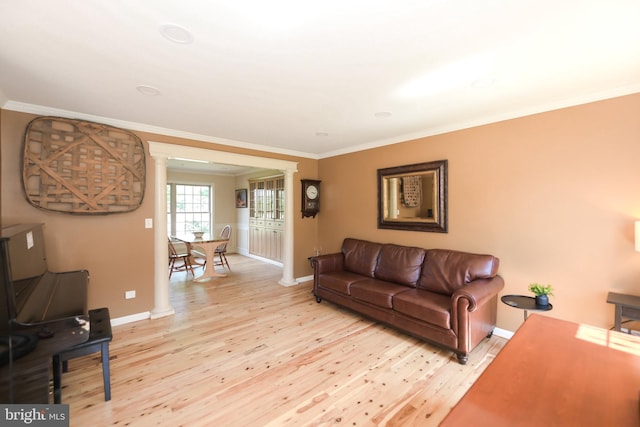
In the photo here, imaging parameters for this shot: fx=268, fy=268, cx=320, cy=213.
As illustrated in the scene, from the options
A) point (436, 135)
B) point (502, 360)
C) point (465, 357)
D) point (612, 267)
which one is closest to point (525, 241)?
point (612, 267)

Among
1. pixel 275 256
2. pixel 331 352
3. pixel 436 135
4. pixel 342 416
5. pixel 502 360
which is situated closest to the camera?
pixel 502 360

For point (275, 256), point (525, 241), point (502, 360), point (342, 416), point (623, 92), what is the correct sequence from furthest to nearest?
point (275, 256), point (525, 241), point (623, 92), point (342, 416), point (502, 360)

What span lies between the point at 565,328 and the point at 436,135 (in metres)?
2.66

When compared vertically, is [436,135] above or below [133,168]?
above

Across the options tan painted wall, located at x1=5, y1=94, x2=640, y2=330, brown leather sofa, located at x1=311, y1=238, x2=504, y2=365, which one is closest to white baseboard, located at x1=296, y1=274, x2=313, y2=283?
brown leather sofa, located at x1=311, y1=238, x2=504, y2=365

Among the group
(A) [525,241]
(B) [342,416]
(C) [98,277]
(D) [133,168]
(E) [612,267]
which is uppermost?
(D) [133,168]

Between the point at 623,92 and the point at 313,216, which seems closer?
the point at 623,92

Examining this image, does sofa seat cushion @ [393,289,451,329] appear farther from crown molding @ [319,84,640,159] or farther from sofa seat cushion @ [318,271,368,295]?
crown molding @ [319,84,640,159]

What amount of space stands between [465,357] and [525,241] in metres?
1.39

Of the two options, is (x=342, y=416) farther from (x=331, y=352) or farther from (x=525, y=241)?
(x=525, y=241)

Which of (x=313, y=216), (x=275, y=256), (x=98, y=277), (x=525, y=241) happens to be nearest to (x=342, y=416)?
(x=525, y=241)

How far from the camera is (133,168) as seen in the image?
10.8ft

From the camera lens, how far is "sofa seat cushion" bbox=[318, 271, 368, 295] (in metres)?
3.52

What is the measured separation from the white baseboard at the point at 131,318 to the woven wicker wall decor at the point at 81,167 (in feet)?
4.32
